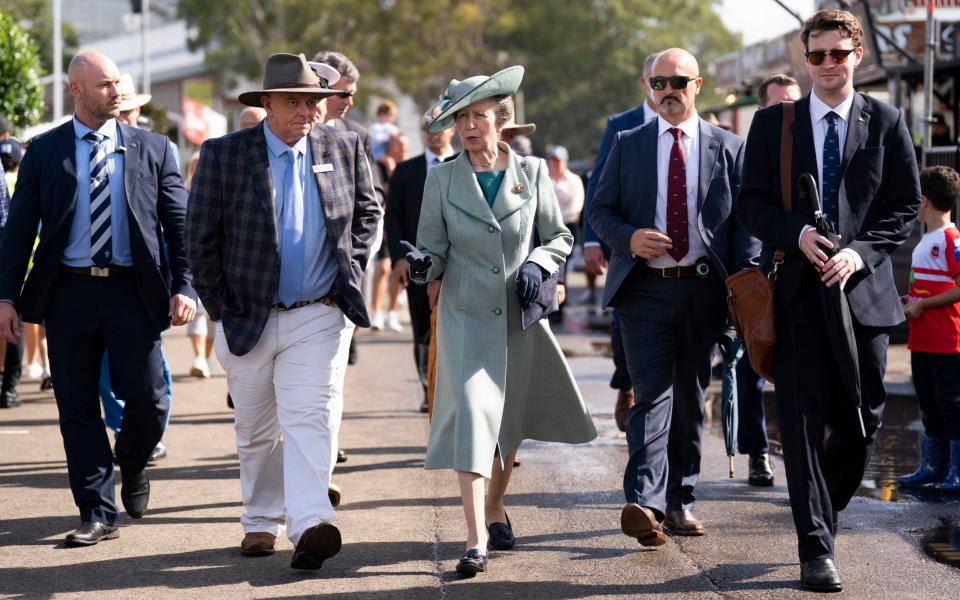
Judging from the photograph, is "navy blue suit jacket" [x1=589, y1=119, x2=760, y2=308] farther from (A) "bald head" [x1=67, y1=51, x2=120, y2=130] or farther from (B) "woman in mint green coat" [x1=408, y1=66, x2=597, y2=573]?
(A) "bald head" [x1=67, y1=51, x2=120, y2=130]

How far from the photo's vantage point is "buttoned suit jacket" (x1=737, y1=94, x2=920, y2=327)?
5691mm

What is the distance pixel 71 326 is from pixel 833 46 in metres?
3.45

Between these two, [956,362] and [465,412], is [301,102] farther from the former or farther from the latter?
[956,362]

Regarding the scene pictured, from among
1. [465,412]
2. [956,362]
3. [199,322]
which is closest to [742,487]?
[956,362]

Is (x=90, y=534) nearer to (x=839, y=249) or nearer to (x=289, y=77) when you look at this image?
(x=289, y=77)

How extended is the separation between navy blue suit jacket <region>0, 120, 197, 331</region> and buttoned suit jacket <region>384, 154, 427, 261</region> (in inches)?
121

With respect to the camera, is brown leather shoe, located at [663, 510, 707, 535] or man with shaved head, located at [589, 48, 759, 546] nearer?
man with shaved head, located at [589, 48, 759, 546]

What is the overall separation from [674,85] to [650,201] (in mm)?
519

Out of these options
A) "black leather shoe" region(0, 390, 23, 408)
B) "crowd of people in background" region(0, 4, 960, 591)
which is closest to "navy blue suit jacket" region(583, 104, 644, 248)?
"crowd of people in background" region(0, 4, 960, 591)

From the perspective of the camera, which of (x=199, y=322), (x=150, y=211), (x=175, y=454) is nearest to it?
(x=150, y=211)

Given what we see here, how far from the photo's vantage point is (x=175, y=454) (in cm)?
884

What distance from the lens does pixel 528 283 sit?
20.0 feet

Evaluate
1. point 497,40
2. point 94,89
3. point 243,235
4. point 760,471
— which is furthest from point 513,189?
point 497,40

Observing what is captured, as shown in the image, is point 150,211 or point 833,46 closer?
point 833,46
